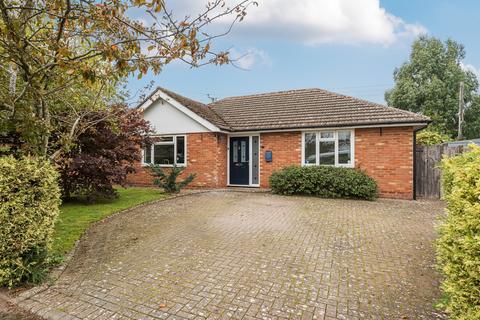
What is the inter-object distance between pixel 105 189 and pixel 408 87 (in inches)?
1038

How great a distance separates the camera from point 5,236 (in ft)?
11.6

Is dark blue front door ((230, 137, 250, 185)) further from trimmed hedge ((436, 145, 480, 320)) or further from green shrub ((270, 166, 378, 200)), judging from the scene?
trimmed hedge ((436, 145, 480, 320))

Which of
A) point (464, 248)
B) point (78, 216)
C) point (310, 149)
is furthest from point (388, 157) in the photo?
point (78, 216)

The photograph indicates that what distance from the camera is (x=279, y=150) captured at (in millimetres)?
12430

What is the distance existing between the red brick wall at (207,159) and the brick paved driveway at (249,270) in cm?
549

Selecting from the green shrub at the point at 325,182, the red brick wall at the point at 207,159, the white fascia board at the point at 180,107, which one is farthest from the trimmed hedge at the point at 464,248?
the red brick wall at the point at 207,159

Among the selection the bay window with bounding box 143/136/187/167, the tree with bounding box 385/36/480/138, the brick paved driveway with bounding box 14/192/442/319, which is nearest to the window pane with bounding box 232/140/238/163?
the bay window with bounding box 143/136/187/167

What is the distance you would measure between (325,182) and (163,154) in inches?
308

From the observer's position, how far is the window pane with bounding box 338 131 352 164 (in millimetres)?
11273

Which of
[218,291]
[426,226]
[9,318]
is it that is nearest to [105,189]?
[9,318]

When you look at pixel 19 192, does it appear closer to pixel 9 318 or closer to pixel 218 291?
pixel 9 318

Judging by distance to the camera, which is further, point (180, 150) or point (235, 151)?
point (235, 151)

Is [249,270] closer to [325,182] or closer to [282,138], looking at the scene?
[325,182]

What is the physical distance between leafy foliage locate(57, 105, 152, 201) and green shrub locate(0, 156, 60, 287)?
15.3ft
